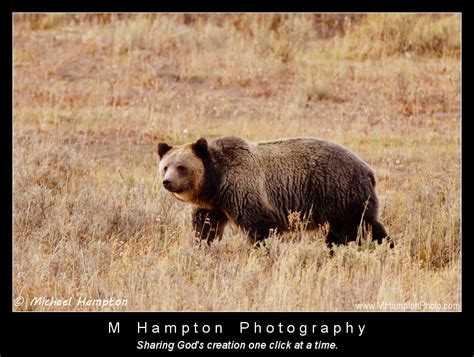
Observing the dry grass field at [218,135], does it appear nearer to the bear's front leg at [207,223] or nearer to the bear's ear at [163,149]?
the bear's front leg at [207,223]

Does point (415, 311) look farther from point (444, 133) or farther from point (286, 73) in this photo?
point (286, 73)

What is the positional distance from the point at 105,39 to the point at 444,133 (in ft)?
29.3

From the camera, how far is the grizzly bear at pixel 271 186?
791cm

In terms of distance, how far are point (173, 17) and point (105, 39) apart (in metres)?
2.36

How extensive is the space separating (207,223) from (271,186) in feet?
2.39

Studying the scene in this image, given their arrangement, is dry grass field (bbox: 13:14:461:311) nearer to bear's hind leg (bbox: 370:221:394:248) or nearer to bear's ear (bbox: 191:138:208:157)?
bear's hind leg (bbox: 370:221:394:248)

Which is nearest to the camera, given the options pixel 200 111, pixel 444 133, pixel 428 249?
pixel 428 249

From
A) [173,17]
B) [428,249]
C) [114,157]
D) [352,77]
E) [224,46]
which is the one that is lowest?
[428,249]

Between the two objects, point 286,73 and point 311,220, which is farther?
point 286,73

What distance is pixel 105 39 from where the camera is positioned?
1947 centimetres

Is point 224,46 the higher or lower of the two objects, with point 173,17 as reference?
lower

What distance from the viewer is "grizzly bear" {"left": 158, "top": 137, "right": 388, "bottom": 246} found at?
7.91 m
